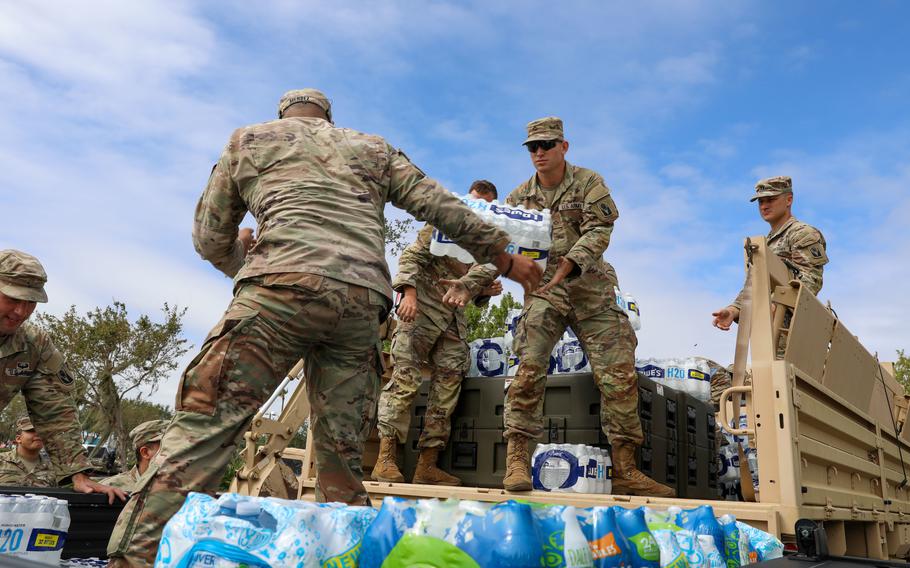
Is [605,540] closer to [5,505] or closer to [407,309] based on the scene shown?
[5,505]

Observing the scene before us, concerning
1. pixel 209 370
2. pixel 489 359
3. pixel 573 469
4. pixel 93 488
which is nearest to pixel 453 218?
pixel 209 370

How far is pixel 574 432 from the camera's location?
3.99 meters

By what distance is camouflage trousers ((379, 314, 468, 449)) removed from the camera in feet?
14.0

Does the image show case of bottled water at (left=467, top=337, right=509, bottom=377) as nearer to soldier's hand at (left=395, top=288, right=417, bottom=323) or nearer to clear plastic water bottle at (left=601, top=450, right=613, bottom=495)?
soldier's hand at (left=395, top=288, right=417, bottom=323)

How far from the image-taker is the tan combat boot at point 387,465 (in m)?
4.27

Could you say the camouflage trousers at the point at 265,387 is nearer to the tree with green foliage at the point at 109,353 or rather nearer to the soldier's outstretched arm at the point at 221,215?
the soldier's outstretched arm at the point at 221,215

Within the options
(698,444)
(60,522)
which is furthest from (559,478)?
(60,522)

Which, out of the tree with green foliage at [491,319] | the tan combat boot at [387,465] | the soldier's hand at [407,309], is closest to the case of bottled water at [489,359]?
the soldier's hand at [407,309]

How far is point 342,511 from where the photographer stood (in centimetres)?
156

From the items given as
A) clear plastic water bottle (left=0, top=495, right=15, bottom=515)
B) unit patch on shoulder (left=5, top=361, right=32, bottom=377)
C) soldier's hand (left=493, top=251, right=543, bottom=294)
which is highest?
soldier's hand (left=493, top=251, right=543, bottom=294)

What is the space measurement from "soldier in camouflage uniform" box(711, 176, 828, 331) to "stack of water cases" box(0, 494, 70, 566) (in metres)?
2.94

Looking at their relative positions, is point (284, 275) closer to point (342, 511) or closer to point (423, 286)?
point (342, 511)

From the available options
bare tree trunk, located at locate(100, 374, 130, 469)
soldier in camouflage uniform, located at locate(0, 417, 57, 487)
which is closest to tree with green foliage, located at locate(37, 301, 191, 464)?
bare tree trunk, located at locate(100, 374, 130, 469)

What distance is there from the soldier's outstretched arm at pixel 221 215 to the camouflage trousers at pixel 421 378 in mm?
1920
